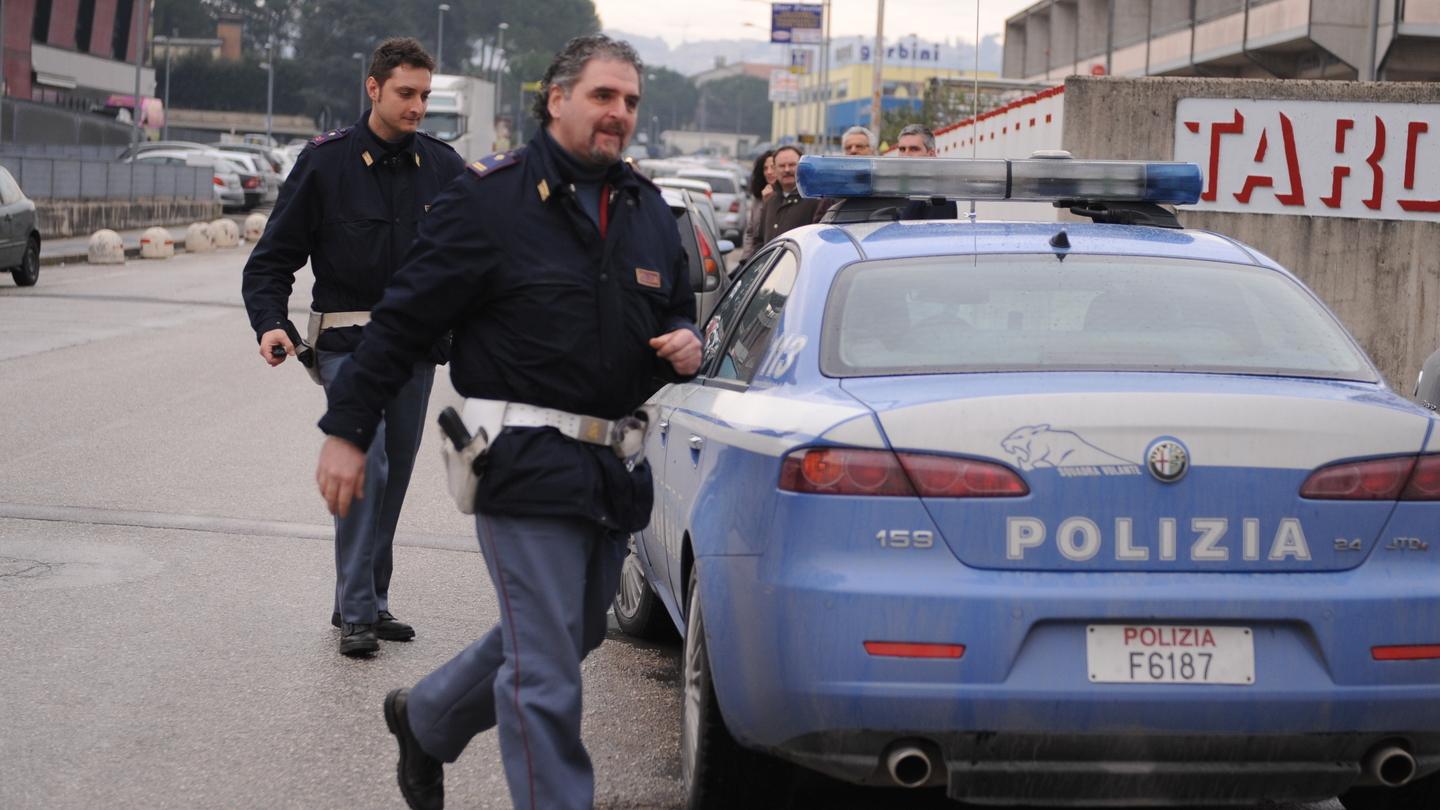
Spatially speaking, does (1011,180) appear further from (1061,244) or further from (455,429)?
(455,429)

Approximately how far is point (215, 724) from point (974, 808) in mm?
2148

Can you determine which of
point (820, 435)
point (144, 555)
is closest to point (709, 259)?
point (144, 555)

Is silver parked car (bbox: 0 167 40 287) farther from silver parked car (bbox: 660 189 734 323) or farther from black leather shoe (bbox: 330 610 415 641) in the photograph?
black leather shoe (bbox: 330 610 415 641)

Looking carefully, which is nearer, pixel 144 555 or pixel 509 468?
pixel 509 468

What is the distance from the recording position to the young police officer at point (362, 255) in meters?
6.36

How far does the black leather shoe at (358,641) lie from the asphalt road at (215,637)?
0.06 metres

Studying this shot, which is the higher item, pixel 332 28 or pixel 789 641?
pixel 332 28

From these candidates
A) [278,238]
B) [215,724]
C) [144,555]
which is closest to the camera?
[215,724]

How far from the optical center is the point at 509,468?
4016 mm

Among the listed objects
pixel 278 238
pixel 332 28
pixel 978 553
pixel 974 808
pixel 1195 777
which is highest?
pixel 332 28

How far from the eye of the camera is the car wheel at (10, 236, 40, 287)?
77.9 ft

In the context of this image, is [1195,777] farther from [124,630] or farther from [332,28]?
[332,28]

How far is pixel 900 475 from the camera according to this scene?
398 cm

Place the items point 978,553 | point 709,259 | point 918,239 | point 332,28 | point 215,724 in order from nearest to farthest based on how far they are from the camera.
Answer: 1. point 978,553
2. point 918,239
3. point 215,724
4. point 709,259
5. point 332,28
